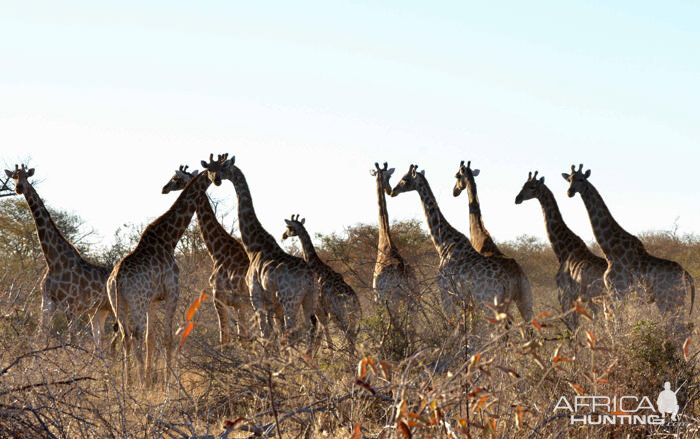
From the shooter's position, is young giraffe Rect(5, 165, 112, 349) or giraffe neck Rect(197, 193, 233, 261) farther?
giraffe neck Rect(197, 193, 233, 261)

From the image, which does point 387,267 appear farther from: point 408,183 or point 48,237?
point 48,237

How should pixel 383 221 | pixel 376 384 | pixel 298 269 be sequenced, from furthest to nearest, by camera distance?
pixel 383 221
pixel 298 269
pixel 376 384

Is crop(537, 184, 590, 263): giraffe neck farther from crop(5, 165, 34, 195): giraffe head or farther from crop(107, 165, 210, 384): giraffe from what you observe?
crop(5, 165, 34, 195): giraffe head

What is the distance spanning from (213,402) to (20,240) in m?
14.2

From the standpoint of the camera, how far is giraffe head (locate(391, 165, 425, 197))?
9.23m

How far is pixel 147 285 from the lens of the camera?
293 inches

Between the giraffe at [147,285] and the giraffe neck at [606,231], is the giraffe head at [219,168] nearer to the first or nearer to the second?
the giraffe at [147,285]

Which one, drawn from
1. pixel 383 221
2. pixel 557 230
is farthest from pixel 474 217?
pixel 383 221

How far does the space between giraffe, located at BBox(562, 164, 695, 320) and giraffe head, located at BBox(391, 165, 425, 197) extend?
168 centimetres

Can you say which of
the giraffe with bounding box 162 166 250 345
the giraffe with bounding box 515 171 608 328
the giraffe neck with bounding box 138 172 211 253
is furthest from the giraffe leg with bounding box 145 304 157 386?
the giraffe with bounding box 515 171 608 328

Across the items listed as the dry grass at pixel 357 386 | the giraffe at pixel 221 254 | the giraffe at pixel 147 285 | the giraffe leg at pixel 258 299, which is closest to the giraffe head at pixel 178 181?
the giraffe at pixel 221 254

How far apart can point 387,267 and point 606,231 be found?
2.43 m

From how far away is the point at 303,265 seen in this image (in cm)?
773

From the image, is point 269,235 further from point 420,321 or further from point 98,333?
point 420,321
